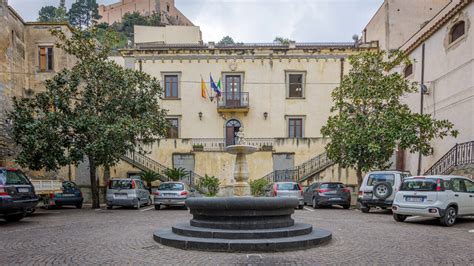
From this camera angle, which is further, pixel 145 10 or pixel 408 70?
pixel 145 10

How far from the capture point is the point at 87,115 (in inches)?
730

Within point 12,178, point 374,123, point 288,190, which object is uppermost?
point 374,123

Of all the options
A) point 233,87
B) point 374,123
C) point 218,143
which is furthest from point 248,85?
point 374,123

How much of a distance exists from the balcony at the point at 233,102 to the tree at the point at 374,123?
11.5 m

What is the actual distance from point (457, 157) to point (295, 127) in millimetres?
14111

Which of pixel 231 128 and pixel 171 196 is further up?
pixel 231 128

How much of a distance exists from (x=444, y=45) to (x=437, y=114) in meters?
3.64

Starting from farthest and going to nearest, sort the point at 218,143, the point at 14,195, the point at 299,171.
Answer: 1. the point at 218,143
2. the point at 299,171
3. the point at 14,195

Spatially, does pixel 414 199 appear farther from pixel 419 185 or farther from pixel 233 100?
pixel 233 100

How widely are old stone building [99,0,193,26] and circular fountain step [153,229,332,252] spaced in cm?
8197

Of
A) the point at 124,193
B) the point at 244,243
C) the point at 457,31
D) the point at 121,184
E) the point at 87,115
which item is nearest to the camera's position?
the point at 244,243

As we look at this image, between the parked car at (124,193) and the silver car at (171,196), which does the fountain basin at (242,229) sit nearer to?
the silver car at (171,196)

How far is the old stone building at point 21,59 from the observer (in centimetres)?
A: 2252

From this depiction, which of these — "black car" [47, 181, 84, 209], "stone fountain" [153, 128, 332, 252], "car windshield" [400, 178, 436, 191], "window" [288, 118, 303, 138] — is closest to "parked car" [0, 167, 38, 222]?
"stone fountain" [153, 128, 332, 252]
